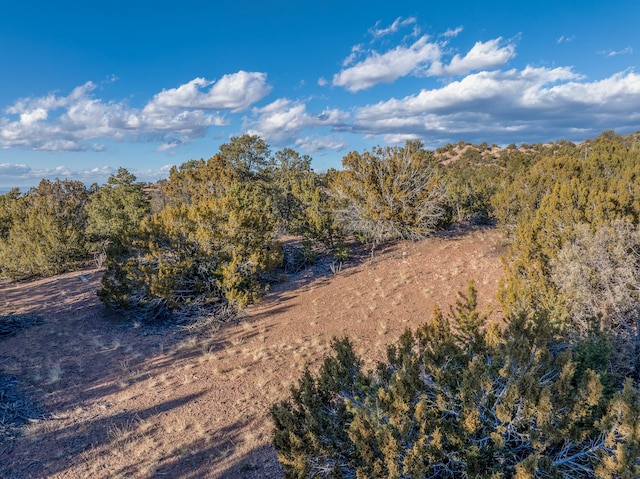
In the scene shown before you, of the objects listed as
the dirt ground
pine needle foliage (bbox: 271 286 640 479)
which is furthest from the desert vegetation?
the dirt ground

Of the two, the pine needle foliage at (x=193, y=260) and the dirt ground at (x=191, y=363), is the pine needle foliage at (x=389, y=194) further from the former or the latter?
the pine needle foliage at (x=193, y=260)

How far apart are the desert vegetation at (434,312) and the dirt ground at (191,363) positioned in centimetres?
41

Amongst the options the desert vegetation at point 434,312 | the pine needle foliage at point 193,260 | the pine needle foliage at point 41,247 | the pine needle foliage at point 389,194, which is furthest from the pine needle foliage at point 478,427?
the pine needle foliage at point 41,247

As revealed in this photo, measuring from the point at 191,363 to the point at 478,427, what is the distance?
23.7 feet

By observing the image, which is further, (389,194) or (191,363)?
(389,194)

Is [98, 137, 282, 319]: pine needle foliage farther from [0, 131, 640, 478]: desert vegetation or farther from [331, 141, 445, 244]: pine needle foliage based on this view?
[331, 141, 445, 244]: pine needle foliage

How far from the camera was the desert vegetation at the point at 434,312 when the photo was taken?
10.5ft

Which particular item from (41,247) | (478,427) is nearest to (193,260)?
(478,427)

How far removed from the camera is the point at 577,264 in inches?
Answer: 268

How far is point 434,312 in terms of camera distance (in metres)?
5.12

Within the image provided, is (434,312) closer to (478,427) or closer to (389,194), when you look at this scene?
(478,427)

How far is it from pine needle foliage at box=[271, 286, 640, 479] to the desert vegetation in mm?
19

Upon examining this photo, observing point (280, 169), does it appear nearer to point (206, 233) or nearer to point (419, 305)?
point (206, 233)

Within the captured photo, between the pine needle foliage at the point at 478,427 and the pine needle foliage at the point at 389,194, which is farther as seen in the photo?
the pine needle foliage at the point at 389,194
